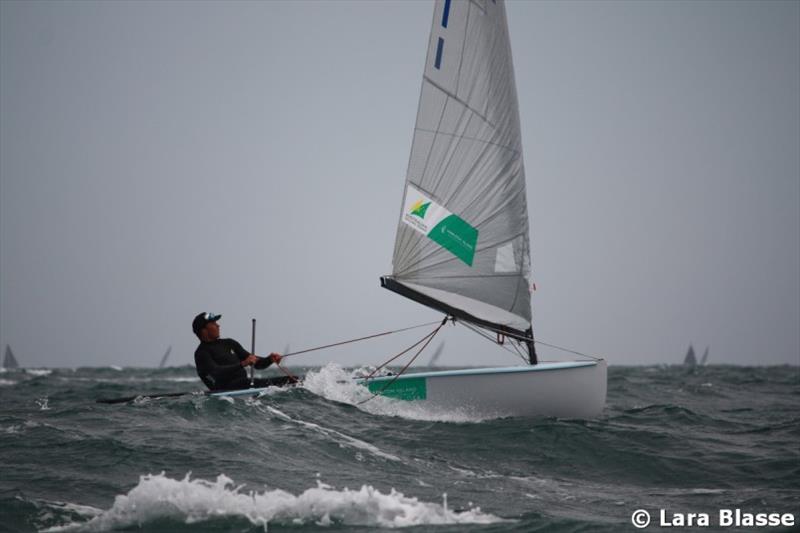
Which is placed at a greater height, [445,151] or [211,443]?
[445,151]

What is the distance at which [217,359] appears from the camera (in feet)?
38.3

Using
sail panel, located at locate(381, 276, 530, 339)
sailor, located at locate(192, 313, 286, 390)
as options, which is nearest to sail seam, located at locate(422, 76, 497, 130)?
sail panel, located at locate(381, 276, 530, 339)

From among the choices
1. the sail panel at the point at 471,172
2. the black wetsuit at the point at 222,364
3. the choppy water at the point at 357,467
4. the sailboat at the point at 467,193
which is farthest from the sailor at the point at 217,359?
the sail panel at the point at 471,172

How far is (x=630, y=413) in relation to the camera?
46.4ft

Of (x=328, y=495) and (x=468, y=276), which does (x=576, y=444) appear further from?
(x=328, y=495)

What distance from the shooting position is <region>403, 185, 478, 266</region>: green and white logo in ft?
39.2

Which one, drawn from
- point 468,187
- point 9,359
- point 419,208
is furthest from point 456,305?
point 9,359

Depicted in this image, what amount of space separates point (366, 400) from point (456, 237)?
2.97 metres

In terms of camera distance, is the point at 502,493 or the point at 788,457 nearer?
the point at 502,493

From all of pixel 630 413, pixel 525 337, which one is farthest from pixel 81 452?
pixel 630 413

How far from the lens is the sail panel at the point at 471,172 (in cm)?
1198

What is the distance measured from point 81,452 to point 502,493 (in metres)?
4.61

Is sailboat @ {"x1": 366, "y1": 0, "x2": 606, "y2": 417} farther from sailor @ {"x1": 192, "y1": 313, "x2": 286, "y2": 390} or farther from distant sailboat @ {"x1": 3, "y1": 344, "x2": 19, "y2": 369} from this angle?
distant sailboat @ {"x1": 3, "y1": 344, "x2": 19, "y2": 369}
